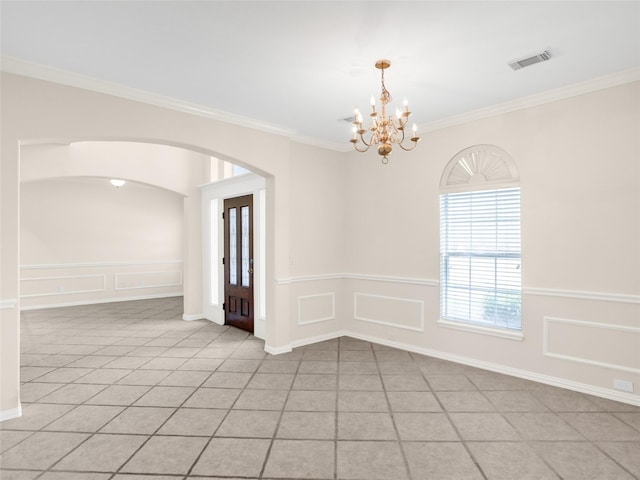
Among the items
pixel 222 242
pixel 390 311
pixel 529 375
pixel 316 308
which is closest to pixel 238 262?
pixel 222 242

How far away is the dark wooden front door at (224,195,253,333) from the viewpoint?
A: 5996mm

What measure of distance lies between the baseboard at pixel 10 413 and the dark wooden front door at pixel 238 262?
3.19m

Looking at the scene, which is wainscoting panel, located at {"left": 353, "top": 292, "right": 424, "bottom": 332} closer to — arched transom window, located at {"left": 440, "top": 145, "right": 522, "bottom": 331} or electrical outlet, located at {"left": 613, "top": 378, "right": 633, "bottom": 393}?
arched transom window, located at {"left": 440, "top": 145, "right": 522, "bottom": 331}

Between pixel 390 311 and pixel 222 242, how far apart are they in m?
3.29

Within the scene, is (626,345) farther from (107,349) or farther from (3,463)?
(107,349)

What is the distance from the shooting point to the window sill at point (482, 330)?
404cm

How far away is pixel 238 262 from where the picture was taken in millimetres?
6266

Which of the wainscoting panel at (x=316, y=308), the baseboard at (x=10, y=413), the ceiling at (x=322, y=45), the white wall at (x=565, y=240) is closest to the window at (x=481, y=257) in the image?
the white wall at (x=565, y=240)

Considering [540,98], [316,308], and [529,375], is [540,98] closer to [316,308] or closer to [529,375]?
[529,375]

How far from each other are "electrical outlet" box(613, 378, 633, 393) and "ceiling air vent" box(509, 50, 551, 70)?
2.99 meters

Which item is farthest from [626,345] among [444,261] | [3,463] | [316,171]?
[3,463]

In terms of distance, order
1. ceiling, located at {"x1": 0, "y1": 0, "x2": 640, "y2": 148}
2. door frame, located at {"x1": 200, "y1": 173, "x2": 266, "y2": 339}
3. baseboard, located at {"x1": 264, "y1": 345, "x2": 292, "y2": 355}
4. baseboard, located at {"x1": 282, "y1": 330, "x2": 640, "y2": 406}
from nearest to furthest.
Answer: ceiling, located at {"x1": 0, "y1": 0, "x2": 640, "y2": 148} → baseboard, located at {"x1": 282, "y1": 330, "x2": 640, "y2": 406} → baseboard, located at {"x1": 264, "y1": 345, "x2": 292, "y2": 355} → door frame, located at {"x1": 200, "y1": 173, "x2": 266, "y2": 339}

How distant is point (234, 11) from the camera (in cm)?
243

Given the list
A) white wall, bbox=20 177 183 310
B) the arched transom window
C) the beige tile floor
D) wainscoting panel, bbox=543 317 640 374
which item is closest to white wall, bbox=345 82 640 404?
wainscoting panel, bbox=543 317 640 374
